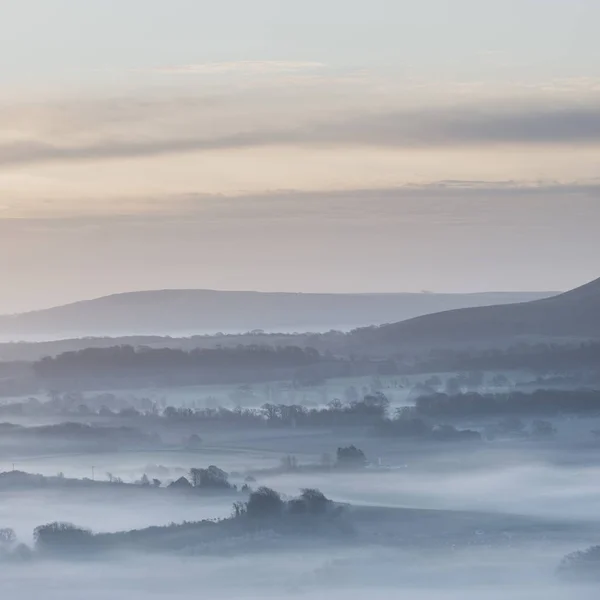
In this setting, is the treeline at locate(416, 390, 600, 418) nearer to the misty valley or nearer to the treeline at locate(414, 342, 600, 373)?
the misty valley

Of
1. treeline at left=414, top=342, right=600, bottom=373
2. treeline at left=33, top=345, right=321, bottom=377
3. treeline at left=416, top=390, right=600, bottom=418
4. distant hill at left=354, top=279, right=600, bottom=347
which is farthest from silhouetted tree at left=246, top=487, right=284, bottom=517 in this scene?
distant hill at left=354, top=279, right=600, bottom=347

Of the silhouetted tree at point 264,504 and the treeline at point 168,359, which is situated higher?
the treeline at point 168,359

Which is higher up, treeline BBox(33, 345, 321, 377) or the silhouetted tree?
treeline BBox(33, 345, 321, 377)

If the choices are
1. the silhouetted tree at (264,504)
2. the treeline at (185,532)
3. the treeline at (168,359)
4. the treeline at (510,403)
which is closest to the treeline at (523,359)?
the treeline at (510,403)

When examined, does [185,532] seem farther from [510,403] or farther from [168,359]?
[168,359]

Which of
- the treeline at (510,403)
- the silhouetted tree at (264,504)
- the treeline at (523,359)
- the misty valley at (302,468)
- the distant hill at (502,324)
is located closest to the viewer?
the misty valley at (302,468)

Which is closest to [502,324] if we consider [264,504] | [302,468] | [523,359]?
[523,359]

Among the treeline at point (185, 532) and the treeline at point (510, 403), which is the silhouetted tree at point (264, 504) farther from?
the treeline at point (510, 403)
